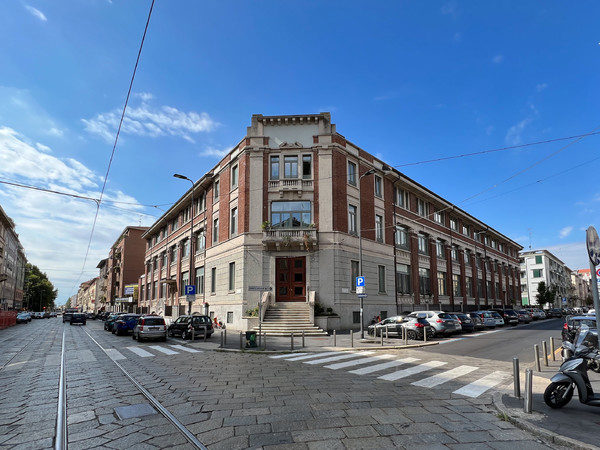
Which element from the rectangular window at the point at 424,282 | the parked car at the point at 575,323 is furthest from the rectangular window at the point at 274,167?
the parked car at the point at 575,323

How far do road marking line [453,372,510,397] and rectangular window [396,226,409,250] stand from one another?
24070 millimetres

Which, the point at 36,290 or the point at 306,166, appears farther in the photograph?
the point at 36,290

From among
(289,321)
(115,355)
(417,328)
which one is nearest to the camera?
(115,355)

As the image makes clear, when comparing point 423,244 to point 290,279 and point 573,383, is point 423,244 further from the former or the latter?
point 573,383

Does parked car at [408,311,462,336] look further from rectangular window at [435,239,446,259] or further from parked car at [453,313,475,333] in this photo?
rectangular window at [435,239,446,259]

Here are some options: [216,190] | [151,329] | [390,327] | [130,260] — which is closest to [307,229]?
[390,327]

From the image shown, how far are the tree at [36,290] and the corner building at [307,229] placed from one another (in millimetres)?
102280

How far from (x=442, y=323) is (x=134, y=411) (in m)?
19.0

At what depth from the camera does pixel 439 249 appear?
41.8 meters

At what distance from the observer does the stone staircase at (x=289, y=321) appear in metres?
23.1

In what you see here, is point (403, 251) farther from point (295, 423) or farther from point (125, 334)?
point (295, 423)

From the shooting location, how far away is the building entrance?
26172mm

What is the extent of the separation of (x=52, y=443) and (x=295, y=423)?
10.8 feet

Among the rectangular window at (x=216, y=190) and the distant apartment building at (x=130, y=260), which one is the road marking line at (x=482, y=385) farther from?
the distant apartment building at (x=130, y=260)
